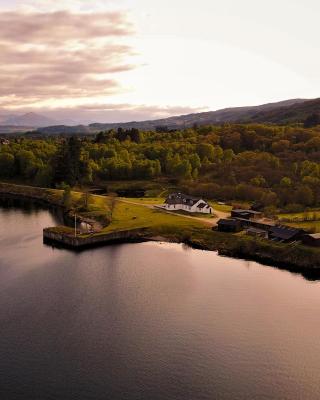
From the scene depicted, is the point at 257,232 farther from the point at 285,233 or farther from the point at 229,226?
the point at 285,233

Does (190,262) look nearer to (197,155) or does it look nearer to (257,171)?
(257,171)

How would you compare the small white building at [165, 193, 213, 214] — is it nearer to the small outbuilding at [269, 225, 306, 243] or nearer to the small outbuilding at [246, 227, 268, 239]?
the small outbuilding at [246, 227, 268, 239]

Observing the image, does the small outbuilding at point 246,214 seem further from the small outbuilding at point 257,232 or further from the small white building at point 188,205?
the small white building at point 188,205

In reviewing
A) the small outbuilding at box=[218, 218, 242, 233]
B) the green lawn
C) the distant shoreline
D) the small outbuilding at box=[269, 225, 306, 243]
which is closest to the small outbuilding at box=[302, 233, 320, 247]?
the small outbuilding at box=[269, 225, 306, 243]

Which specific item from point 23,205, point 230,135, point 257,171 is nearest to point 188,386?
A: point 23,205

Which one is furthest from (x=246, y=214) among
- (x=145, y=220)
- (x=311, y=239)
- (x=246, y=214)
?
(x=311, y=239)

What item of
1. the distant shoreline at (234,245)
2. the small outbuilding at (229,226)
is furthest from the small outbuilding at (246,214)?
the distant shoreline at (234,245)
